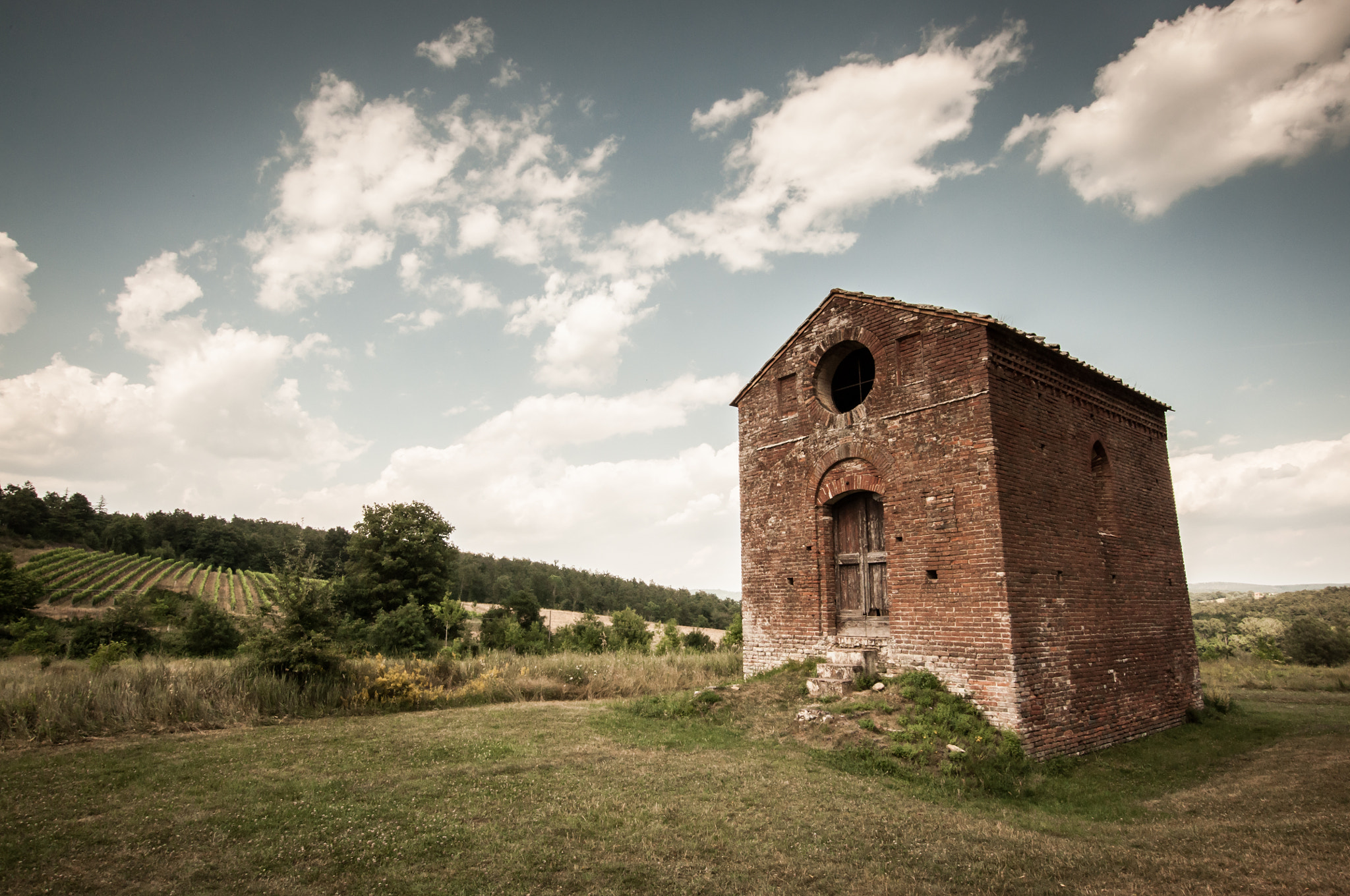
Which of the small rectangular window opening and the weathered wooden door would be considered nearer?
the weathered wooden door

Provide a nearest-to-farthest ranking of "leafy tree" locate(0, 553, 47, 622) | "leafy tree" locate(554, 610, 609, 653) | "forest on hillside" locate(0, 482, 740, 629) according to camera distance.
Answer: "leafy tree" locate(554, 610, 609, 653) < "leafy tree" locate(0, 553, 47, 622) < "forest on hillside" locate(0, 482, 740, 629)

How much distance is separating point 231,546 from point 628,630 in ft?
225

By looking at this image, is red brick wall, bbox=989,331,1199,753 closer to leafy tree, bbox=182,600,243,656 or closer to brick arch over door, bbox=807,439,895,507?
brick arch over door, bbox=807,439,895,507

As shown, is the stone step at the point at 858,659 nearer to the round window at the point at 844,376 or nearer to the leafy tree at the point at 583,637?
the round window at the point at 844,376

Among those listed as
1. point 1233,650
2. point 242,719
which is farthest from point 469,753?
point 1233,650

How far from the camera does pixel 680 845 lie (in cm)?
549

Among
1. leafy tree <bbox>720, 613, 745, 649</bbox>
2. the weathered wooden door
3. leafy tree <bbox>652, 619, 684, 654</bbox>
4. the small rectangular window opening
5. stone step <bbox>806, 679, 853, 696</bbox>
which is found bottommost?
leafy tree <bbox>652, 619, 684, 654</bbox>

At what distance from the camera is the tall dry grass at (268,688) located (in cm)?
935

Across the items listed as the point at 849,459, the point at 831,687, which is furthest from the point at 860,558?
the point at 831,687

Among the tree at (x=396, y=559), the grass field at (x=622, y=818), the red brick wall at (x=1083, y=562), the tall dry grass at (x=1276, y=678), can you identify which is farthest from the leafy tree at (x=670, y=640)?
the grass field at (x=622, y=818)

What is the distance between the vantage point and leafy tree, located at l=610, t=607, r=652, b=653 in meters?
33.2

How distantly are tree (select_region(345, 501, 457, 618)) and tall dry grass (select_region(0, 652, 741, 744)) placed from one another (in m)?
17.6

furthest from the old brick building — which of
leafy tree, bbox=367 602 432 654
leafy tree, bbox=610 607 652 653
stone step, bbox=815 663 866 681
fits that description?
leafy tree, bbox=367 602 432 654

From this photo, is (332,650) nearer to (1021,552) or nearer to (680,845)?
(680,845)
